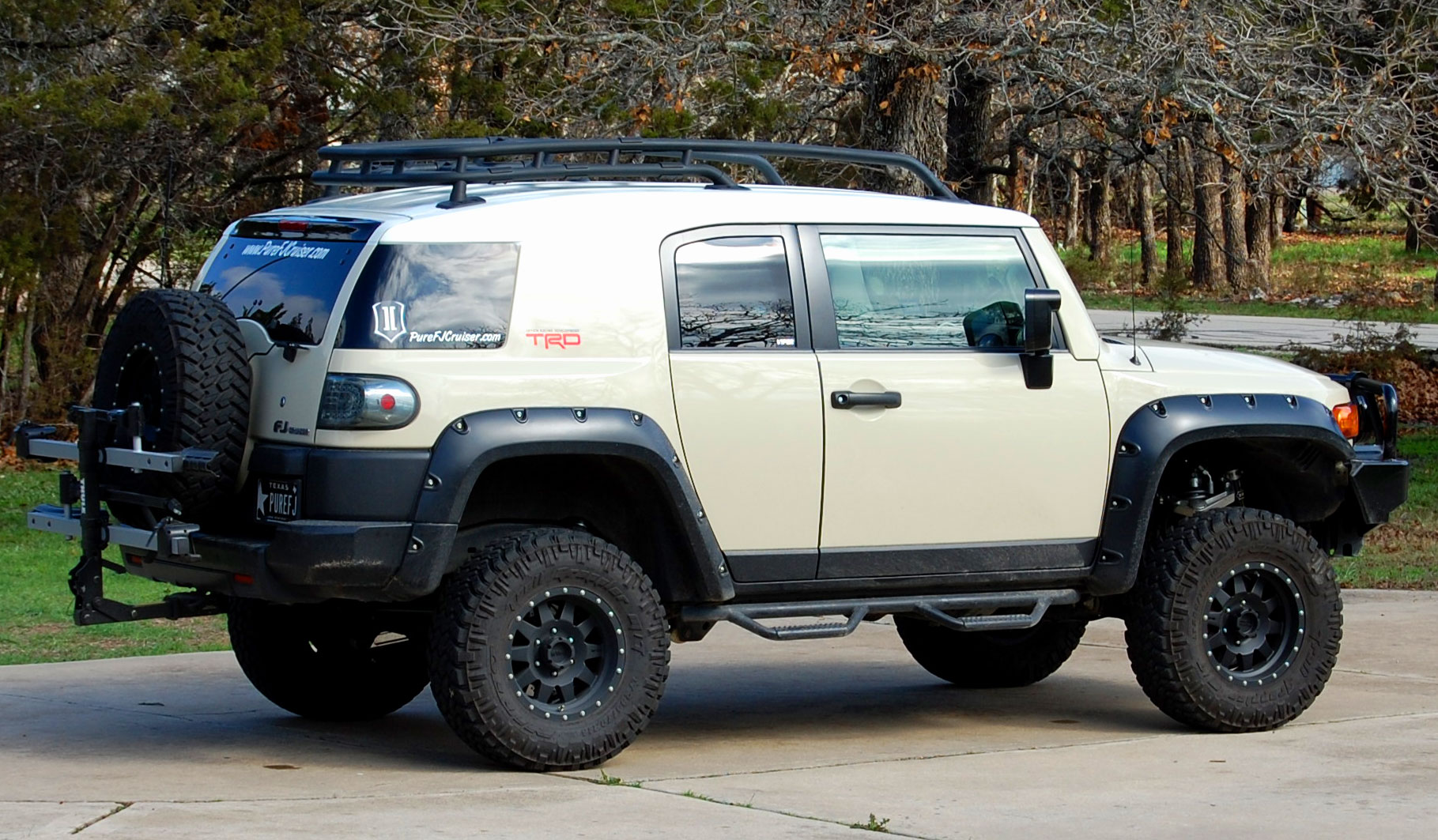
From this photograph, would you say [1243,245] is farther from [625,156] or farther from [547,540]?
[547,540]

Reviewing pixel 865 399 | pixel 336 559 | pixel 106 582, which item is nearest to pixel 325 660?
pixel 336 559

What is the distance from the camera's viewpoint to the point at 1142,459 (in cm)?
743

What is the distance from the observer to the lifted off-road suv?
6414mm

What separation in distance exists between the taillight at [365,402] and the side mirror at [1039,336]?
2.25m

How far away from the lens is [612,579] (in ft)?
21.9

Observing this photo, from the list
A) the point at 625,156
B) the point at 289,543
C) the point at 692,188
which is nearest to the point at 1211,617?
the point at 692,188

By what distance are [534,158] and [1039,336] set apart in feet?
7.12

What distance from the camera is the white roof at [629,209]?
6.64m

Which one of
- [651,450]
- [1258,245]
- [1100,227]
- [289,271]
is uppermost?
[1100,227]

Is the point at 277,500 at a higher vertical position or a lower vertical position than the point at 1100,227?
lower

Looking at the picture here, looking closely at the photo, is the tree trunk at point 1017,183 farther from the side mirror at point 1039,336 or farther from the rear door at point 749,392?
the rear door at point 749,392

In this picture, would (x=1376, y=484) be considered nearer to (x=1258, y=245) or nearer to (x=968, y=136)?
(x=968, y=136)

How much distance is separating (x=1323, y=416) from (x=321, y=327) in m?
3.85

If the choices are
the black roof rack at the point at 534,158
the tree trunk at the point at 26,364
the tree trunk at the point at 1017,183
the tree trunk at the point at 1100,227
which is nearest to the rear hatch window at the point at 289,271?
the black roof rack at the point at 534,158
